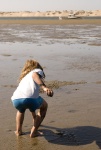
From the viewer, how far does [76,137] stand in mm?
5898

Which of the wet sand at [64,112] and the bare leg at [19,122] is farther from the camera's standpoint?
the bare leg at [19,122]

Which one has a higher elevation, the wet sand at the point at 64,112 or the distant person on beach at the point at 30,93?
the distant person on beach at the point at 30,93

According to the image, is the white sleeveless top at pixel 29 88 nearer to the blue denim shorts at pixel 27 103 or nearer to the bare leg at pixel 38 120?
the blue denim shorts at pixel 27 103

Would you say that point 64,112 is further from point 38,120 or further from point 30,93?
point 30,93

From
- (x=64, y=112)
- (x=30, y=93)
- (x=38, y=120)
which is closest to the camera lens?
(x=30, y=93)

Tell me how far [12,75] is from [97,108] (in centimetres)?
429

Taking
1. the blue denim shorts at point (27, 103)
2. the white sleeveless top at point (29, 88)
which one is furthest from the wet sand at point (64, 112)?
the white sleeveless top at point (29, 88)

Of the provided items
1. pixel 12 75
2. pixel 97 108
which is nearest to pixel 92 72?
pixel 12 75

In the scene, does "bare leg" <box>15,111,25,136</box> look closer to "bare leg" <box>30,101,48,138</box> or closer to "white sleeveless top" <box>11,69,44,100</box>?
"bare leg" <box>30,101,48,138</box>

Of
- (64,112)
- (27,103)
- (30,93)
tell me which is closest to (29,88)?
(30,93)

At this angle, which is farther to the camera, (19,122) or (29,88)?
(19,122)

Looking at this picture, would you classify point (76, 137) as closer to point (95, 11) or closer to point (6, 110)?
point (6, 110)

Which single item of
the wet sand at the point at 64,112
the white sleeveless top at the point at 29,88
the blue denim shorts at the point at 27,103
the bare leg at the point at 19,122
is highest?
the white sleeveless top at the point at 29,88

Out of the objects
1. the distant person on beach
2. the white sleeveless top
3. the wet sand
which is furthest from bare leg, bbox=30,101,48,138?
the white sleeveless top
